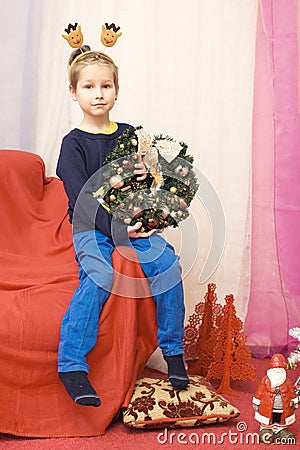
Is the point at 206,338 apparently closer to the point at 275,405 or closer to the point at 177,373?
the point at 177,373

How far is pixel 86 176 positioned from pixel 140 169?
0.72ft

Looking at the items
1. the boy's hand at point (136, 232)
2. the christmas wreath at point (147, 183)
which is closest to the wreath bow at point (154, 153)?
the christmas wreath at point (147, 183)

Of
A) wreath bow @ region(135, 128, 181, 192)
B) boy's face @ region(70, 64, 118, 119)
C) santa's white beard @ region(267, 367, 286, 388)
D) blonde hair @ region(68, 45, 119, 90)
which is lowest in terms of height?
santa's white beard @ region(267, 367, 286, 388)

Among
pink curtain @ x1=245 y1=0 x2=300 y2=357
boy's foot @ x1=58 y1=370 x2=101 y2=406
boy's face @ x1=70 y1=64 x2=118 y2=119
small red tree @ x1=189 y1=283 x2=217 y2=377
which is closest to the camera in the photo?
boy's foot @ x1=58 y1=370 x2=101 y2=406

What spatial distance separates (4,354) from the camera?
2.22 m

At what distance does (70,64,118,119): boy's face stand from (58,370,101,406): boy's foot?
864 mm

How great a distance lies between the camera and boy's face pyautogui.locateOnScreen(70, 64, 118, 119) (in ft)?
8.29

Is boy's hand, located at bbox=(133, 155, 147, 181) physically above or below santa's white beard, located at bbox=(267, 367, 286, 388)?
above

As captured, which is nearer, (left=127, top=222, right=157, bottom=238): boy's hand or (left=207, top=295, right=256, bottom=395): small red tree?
(left=127, top=222, right=157, bottom=238): boy's hand

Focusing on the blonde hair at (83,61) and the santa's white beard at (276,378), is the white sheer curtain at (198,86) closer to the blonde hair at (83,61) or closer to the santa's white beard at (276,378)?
the blonde hair at (83,61)

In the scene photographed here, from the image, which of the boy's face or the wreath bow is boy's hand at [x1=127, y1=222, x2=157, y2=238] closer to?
the wreath bow

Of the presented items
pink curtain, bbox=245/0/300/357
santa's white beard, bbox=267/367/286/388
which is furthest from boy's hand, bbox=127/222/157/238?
pink curtain, bbox=245/0/300/357

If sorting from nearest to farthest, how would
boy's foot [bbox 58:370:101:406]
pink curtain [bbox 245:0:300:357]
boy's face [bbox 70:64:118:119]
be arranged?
boy's foot [bbox 58:370:101:406] → boy's face [bbox 70:64:118:119] → pink curtain [bbox 245:0:300:357]

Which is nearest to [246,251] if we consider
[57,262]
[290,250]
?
[290,250]
